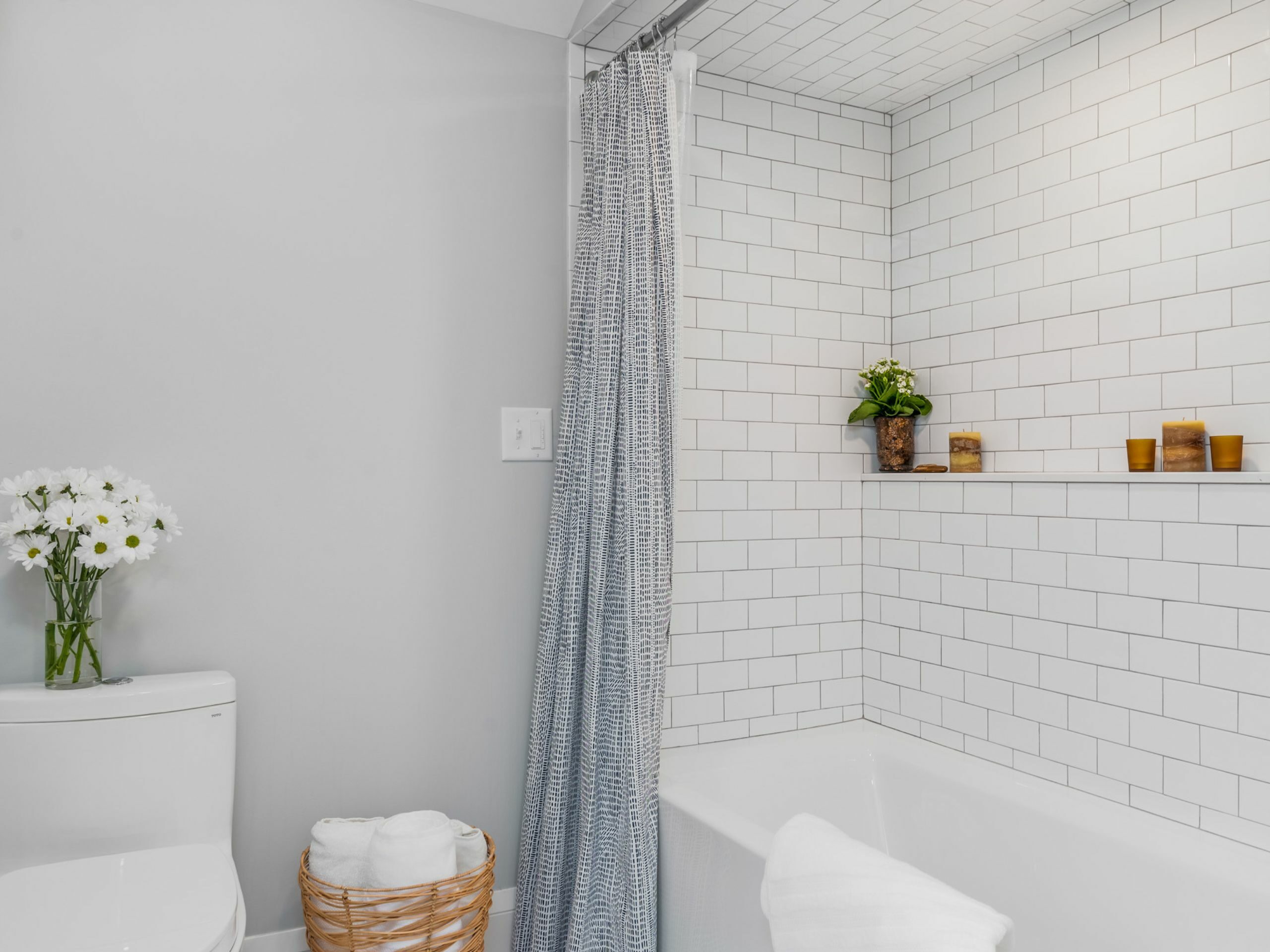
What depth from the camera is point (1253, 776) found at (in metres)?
1.67

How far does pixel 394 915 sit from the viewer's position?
165 centimetres

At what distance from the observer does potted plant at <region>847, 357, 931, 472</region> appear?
2463mm

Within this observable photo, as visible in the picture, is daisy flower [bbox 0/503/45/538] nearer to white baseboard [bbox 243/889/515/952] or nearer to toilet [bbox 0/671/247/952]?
toilet [bbox 0/671/247/952]

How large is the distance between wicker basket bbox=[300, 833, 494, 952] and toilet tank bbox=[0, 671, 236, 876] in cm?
22

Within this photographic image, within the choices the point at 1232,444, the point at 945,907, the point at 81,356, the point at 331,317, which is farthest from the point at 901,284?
the point at 81,356

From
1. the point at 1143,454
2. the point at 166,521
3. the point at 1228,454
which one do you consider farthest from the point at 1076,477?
the point at 166,521

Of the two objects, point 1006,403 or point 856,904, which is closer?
point 856,904

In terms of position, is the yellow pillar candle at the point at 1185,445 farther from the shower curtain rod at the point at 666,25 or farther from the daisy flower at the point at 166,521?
the daisy flower at the point at 166,521

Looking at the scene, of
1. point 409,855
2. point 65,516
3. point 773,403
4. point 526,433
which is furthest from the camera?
point 773,403

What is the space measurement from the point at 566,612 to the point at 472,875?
56 centimetres

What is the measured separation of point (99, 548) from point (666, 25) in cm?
155

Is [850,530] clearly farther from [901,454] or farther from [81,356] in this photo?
[81,356]

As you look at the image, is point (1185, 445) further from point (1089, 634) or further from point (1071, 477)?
point (1089, 634)

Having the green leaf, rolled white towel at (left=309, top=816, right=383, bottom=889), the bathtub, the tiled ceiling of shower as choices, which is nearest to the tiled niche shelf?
the green leaf
